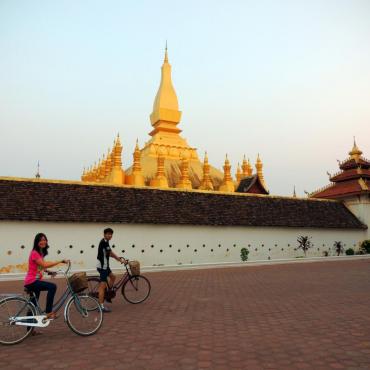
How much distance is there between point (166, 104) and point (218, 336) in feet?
109

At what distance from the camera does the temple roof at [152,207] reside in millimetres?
16641

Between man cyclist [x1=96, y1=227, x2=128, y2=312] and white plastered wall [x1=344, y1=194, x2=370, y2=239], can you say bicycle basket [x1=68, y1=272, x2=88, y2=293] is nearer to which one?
man cyclist [x1=96, y1=227, x2=128, y2=312]

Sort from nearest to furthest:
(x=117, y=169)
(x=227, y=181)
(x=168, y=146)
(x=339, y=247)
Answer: (x=339, y=247)
(x=117, y=169)
(x=227, y=181)
(x=168, y=146)

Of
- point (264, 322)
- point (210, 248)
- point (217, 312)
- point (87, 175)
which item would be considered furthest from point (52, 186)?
point (87, 175)

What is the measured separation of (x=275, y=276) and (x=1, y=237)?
39.6 feet

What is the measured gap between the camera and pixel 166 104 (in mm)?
37188

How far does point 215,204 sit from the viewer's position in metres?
21.3

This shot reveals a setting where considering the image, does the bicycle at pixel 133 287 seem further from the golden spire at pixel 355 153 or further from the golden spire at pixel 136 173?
the golden spire at pixel 355 153

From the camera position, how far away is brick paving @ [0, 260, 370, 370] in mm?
4676

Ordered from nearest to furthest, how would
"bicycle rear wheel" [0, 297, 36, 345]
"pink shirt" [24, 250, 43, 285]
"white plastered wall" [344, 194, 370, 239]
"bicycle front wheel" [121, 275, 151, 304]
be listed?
"bicycle rear wheel" [0, 297, 36, 345]
"pink shirt" [24, 250, 43, 285]
"bicycle front wheel" [121, 275, 151, 304]
"white plastered wall" [344, 194, 370, 239]

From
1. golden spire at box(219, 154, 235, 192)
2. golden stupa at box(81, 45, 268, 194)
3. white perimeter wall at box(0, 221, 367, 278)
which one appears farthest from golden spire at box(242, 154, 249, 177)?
white perimeter wall at box(0, 221, 367, 278)

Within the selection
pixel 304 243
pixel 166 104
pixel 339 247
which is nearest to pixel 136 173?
pixel 304 243

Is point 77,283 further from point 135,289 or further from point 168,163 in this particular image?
point 168,163

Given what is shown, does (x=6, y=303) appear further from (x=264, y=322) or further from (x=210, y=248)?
(x=210, y=248)
